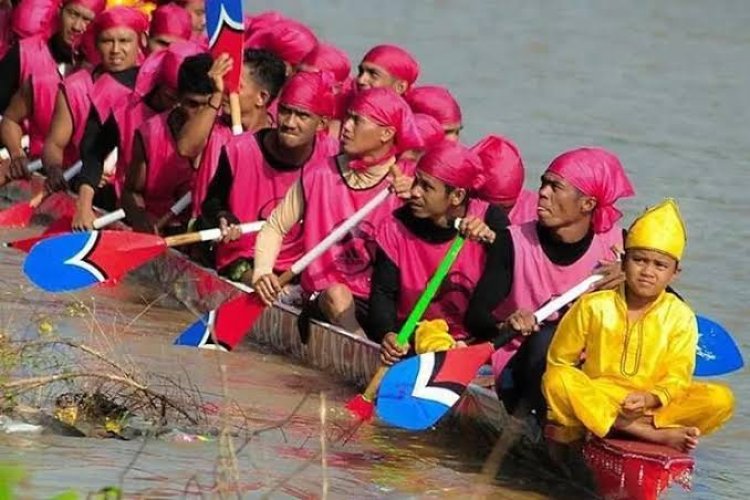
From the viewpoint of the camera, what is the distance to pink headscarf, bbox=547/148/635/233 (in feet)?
26.1

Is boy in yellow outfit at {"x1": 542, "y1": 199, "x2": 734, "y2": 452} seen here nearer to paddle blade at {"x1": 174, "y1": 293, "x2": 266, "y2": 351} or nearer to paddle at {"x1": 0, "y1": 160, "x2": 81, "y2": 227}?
paddle blade at {"x1": 174, "y1": 293, "x2": 266, "y2": 351}

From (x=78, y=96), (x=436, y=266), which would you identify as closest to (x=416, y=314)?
(x=436, y=266)

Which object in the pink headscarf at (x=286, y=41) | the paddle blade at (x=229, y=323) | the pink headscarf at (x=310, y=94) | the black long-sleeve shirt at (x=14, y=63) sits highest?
the pink headscarf at (x=286, y=41)

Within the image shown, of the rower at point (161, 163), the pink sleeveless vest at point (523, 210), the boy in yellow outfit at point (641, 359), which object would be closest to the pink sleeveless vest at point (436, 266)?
the pink sleeveless vest at point (523, 210)

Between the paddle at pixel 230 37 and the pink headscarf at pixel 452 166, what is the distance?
2.34 m

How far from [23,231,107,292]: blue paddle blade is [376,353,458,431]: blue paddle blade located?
Result: 2.08m

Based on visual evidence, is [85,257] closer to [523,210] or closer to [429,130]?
[429,130]

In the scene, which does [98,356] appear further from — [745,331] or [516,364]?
[745,331]

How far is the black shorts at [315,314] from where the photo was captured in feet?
30.2

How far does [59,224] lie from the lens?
11.5 m

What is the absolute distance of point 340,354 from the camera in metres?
9.08

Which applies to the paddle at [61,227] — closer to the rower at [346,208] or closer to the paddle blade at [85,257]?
the paddle blade at [85,257]

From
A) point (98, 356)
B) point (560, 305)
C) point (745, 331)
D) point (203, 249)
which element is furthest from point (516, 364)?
point (745, 331)

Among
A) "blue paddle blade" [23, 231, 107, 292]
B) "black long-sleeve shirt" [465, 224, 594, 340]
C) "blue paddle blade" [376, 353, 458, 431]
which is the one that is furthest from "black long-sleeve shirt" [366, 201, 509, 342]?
"blue paddle blade" [23, 231, 107, 292]
